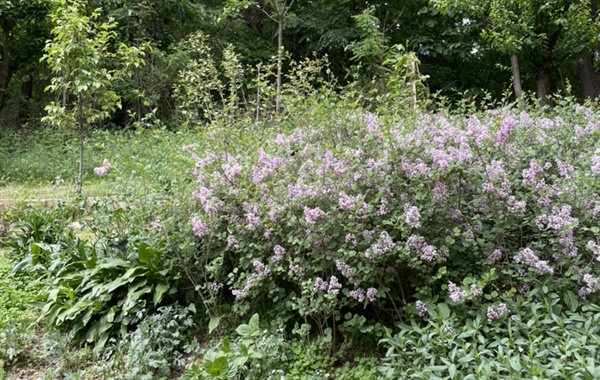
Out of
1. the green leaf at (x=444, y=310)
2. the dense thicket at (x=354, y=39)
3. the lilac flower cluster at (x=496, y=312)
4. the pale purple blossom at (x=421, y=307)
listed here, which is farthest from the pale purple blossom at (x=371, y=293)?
the dense thicket at (x=354, y=39)

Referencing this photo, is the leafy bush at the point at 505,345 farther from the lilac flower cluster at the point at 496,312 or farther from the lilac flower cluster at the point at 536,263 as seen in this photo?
the lilac flower cluster at the point at 536,263

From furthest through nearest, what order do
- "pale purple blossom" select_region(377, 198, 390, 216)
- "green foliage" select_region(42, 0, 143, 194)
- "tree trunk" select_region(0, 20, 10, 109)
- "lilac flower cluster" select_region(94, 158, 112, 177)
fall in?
"tree trunk" select_region(0, 20, 10, 109), "green foliage" select_region(42, 0, 143, 194), "lilac flower cluster" select_region(94, 158, 112, 177), "pale purple blossom" select_region(377, 198, 390, 216)

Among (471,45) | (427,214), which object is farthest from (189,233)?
(471,45)

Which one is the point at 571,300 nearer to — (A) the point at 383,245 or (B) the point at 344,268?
(A) the point at 383,245

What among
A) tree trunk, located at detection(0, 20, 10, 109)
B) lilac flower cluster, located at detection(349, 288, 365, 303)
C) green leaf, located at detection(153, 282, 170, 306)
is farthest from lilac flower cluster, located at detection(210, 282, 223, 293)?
tree trunk, located at detection(0, 20, 10, 109)

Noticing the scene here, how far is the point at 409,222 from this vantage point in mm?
2639

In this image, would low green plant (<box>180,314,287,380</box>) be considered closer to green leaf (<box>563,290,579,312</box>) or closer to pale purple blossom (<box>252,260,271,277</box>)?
pale purple blossom (<box>252,260,271,277</box>)

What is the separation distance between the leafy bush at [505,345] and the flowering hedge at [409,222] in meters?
0.11

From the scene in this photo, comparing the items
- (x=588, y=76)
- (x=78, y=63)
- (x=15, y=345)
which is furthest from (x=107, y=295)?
(x=588, y=76)

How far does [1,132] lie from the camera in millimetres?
11891

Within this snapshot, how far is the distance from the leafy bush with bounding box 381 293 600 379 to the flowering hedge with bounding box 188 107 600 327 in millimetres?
113

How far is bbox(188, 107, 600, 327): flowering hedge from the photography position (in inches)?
106

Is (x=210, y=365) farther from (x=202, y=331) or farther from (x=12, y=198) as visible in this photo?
(x=12, y=198)

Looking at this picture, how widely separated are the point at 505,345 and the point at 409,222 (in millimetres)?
749
